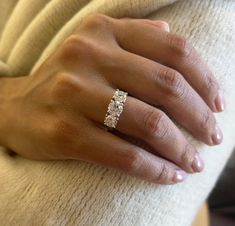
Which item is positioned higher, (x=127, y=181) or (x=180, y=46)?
(x=180, y=46)

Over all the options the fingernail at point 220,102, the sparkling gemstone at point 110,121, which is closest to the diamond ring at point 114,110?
the sparkling gemstone at point 110,121

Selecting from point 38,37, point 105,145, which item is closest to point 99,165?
point 105,145

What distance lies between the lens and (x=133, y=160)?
437 mm

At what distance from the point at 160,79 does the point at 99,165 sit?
11 centimetres

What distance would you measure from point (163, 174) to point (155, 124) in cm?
5

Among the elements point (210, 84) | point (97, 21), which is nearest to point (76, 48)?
point (97, 21)

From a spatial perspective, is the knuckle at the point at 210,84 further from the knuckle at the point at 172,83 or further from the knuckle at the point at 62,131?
the knuckle at the point at 62,131

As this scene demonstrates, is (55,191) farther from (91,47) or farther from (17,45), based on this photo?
(17,45)

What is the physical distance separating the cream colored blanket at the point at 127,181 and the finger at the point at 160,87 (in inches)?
1.3

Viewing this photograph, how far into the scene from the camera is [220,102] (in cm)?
48

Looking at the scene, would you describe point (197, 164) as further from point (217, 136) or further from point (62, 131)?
point (62, 131)

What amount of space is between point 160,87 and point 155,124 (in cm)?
4

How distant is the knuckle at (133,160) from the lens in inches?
17.2

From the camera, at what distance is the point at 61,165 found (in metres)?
0.48
